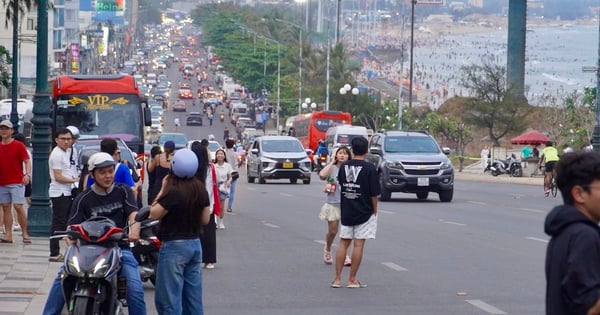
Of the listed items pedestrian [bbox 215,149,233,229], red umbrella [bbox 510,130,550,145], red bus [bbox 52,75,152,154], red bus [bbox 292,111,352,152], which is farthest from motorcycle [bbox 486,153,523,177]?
pedestrian [bbox 215,149,233,229]

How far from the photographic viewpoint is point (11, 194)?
19.2 meters

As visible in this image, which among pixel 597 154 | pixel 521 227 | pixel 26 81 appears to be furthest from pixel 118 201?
pixel 26 81

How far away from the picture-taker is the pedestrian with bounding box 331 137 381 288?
1512cm

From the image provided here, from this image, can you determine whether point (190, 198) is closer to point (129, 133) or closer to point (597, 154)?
point (597, 154)

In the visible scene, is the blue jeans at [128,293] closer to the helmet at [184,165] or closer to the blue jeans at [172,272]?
the blue jeans at [172,272]

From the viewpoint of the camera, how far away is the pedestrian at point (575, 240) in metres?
5.93

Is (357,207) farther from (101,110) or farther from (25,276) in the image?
(101,110)

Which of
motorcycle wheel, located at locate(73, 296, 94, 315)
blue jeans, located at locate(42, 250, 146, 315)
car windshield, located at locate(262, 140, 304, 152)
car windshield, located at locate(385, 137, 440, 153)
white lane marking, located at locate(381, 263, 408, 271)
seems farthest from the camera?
car windshield, located at locate(262, 140, 304, 152)

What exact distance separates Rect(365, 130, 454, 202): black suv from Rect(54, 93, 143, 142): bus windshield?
6.01 metres

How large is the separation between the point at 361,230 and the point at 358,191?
446 mm

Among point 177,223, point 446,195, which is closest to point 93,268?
point 177,223

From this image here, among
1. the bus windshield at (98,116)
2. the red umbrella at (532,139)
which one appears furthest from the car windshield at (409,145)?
the red umbrella at (532,139)

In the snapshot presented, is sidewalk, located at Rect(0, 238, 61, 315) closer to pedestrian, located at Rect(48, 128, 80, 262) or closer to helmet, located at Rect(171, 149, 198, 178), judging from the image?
pedestrian, located at Rect(48, 128, 80, 262)

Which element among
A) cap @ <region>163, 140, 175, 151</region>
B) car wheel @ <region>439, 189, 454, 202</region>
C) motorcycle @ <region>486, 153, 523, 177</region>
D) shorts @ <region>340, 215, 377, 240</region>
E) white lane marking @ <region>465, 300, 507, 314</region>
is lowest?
motorcycle @ <region>486, 153, 523, 177</region>
